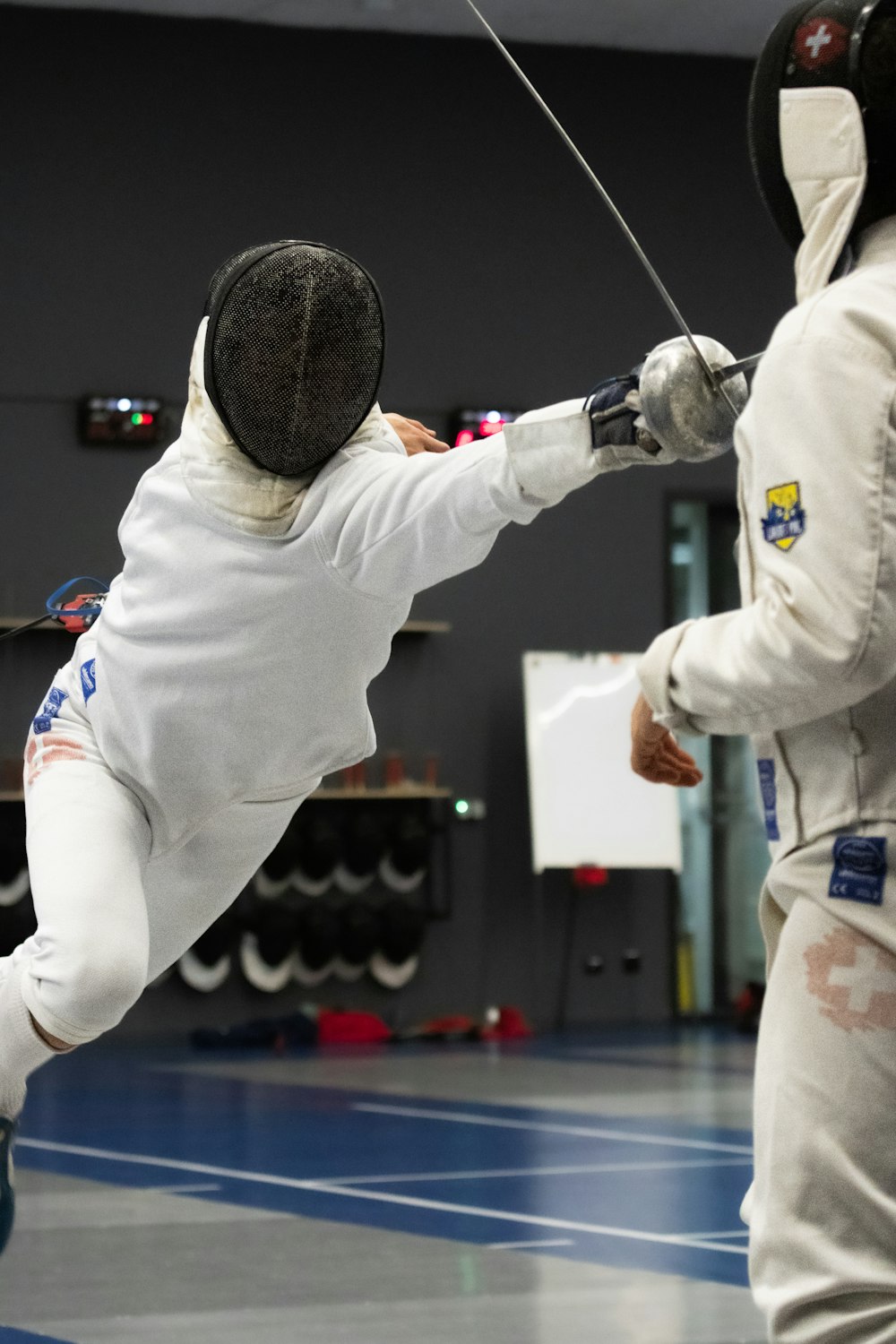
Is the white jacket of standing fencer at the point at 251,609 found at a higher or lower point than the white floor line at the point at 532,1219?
higher

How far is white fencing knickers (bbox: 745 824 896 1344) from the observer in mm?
1524

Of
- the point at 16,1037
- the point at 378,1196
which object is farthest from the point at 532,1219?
the point at 16,1037

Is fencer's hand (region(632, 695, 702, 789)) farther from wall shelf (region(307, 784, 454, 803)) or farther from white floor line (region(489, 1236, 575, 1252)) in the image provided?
wall shelf (region(307, 784, 454, 803))

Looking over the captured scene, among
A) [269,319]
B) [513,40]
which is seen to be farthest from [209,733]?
[513,40]

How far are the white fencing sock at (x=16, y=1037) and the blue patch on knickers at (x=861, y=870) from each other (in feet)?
4.51

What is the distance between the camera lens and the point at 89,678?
9.30 ft

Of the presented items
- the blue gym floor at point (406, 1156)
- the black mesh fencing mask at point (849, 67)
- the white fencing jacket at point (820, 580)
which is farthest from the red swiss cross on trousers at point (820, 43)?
the blue gym floor at point (406, 1156)

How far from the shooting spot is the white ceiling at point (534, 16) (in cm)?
911

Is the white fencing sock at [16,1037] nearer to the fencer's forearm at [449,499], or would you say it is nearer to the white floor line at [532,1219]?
the fencer's forearm at [449,499]

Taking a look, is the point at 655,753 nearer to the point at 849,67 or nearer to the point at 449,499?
the point at 449,499

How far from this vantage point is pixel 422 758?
9312mm

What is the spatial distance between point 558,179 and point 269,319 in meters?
7.62

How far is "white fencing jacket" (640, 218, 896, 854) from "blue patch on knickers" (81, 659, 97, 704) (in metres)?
1.34

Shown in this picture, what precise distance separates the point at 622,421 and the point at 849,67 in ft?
→ 1.65
